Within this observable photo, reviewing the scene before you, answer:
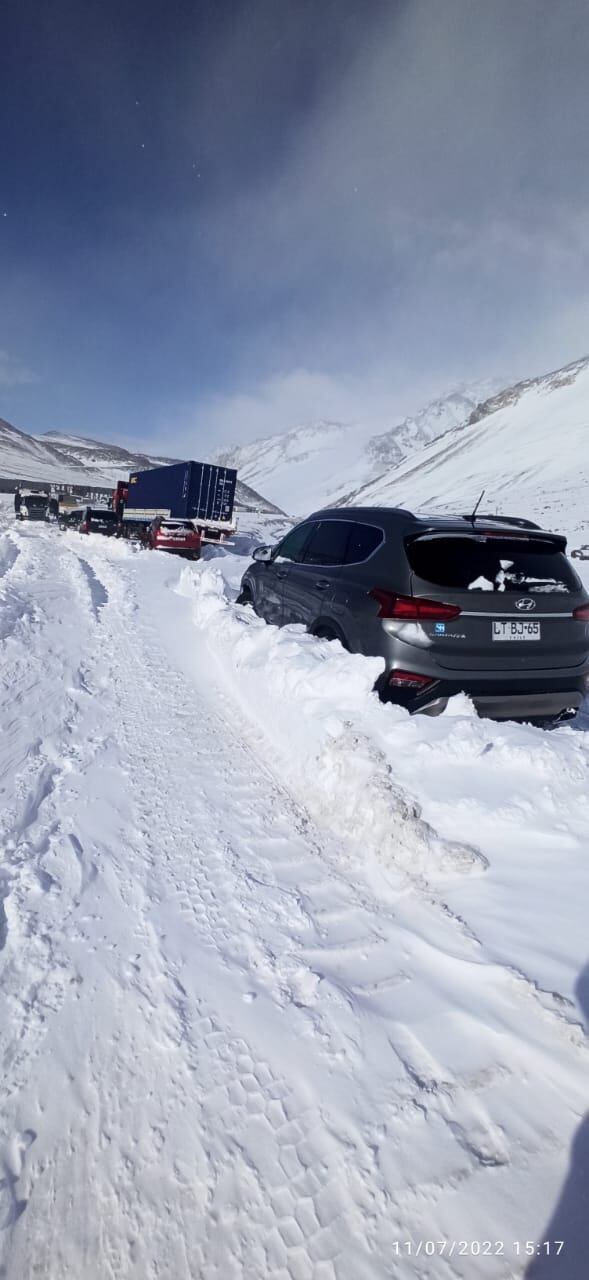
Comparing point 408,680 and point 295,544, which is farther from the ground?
point 295,544

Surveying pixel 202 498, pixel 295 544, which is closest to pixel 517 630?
pixel 295 544

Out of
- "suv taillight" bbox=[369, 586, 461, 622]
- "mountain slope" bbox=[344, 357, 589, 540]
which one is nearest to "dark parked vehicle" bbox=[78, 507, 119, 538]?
"mountain slope" bbox=[344, 357, 589, 540]

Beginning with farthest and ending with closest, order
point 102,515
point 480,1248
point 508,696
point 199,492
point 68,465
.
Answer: point 68,465 → point 102,515 → point 199,492 → point 508,696 → point 480,1248

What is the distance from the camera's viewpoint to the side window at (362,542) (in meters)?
4.37

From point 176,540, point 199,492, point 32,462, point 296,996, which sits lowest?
point 296,996

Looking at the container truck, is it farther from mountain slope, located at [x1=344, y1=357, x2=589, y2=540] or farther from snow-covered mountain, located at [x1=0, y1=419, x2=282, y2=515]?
snow-covered mountain, located at [x1=0, y1=419, x2=282, y2=515]

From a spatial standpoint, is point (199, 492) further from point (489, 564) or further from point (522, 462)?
point (522, 462)

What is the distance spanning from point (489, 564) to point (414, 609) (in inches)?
25.9

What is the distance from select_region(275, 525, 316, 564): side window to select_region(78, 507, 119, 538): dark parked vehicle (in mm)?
20092

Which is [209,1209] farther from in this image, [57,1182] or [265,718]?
[265,718]

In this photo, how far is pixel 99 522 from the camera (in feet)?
82.2

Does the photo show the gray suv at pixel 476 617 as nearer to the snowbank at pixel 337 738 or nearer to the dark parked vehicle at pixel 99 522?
the snowbank at pixel 337 738

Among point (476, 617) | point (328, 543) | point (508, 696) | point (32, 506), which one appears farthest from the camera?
point (32, 506)

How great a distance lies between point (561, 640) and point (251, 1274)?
11.6ft
